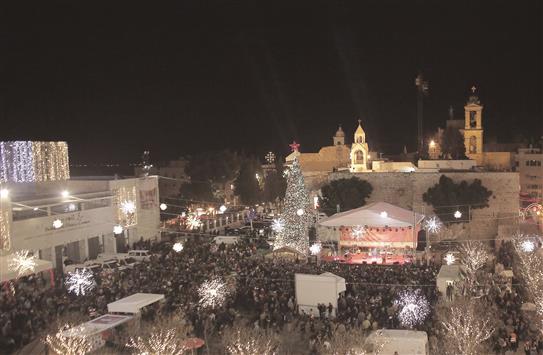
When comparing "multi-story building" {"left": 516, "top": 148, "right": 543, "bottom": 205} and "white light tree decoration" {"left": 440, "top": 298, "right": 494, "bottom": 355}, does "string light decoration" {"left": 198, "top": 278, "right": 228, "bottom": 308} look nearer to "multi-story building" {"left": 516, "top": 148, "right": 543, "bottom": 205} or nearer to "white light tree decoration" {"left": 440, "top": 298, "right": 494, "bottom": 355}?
"white light tree decoration" {"left": 440, "top": 298, "right": 494, "bottom": 355}

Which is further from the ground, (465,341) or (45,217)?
(45,217)

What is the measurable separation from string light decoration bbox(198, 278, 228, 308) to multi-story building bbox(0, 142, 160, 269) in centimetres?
652

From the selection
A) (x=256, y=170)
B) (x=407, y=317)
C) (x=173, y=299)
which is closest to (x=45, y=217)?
(x=173, y=299)

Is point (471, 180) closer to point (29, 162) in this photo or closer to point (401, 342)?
point (401, 342)

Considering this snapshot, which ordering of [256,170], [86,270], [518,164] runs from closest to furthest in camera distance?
[86,270] → [256,170] → [518,164]

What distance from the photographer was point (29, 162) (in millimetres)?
23438

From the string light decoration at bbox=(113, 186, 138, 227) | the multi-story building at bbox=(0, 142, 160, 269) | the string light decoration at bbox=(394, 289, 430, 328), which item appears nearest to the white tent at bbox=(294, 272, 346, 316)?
the string light decoration at bbox=(394, 289, 430, 328)

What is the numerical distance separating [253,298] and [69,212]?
10.1 meters

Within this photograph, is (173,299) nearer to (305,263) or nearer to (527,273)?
(305,263)

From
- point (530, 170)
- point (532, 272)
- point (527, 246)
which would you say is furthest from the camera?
point (530, 170)

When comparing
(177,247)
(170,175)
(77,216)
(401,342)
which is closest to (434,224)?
(177,247)

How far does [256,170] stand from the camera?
4050 cm

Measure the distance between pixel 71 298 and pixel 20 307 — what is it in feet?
5.36

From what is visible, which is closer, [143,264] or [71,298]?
[71,298]
